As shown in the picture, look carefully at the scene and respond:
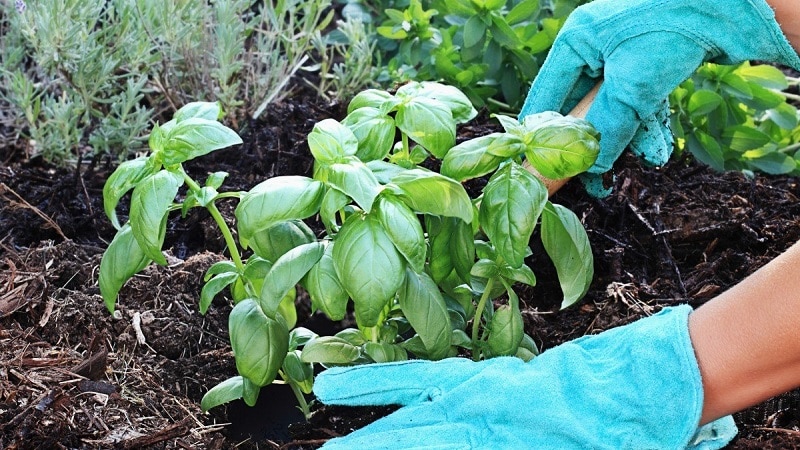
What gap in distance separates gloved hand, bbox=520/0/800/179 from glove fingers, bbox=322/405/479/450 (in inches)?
24.8

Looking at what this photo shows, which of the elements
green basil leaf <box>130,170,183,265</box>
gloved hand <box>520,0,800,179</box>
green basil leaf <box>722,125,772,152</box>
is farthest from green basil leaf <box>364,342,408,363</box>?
green basil leaf <box>722,125,772,152</box>

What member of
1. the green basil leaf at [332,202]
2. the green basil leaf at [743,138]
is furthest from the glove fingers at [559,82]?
the green basil leaf at [743,138]

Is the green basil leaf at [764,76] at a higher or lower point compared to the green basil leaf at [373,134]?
lower

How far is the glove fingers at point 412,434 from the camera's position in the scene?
146 centimetres

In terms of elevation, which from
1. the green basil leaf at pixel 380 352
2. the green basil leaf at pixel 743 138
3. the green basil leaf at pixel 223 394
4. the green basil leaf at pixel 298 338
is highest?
the green basil leaf at pixel 380 352

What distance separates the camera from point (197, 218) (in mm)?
2324

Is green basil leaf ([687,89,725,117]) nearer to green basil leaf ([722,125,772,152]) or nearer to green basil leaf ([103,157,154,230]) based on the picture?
green basil leaf ([722,125,772,152])

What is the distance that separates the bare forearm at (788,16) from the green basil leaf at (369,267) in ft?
2.80

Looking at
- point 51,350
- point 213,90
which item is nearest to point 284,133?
point 213,90

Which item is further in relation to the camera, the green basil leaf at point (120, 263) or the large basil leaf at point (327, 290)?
the green basil leaf at point (120, 263)

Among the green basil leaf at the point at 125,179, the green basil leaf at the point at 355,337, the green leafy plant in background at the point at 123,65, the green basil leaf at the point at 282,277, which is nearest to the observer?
the green basil leaf at the point at 282,277

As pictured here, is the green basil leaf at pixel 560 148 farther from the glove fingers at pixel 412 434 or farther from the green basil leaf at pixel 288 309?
the green basil leaf at pixel 288 309

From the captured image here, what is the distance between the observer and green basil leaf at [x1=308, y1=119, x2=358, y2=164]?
1.43 meters

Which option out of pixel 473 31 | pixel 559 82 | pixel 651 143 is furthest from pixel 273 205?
pixel 473 31
